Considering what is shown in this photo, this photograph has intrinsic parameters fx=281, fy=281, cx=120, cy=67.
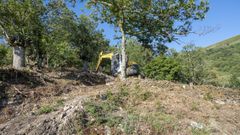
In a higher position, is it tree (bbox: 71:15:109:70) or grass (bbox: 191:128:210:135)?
tree (bbox: 71:15:109:70)

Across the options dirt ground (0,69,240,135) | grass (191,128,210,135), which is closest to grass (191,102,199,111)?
dirt ground (0,69,240,135)

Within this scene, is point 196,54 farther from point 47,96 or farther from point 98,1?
point 47,96

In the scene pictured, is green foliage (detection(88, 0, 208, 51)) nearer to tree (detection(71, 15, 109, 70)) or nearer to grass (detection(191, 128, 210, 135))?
grass (detection(191, 128, 210, 135))

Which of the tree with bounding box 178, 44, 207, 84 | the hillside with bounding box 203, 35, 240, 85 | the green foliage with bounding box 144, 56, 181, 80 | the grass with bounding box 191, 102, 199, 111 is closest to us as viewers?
the grass with bounding box 191, 102, 199, 111

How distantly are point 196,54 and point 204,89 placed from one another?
4091cm

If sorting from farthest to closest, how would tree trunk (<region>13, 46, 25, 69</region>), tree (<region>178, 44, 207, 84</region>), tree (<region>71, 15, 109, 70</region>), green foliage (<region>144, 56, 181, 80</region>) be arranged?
tree (<region>178, 44, 207, 84</region>), green foliage (<region>144, 56, 181, 80</region>), tree (<region>71, 15, 109, 70</region>), tree trunk (<region>13, 46, 25, 69</region>)

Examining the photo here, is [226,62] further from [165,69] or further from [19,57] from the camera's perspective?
[19,57]

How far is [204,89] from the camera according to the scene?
11508 mm

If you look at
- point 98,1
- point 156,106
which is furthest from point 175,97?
point 98,1

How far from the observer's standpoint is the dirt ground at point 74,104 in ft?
24.6

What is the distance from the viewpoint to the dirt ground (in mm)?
7492

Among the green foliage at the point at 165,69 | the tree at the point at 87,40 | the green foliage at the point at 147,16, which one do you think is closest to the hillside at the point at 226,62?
the green foliage at the point at 165,69

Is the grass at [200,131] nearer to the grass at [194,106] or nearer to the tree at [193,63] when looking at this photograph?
the grass at [194,106]

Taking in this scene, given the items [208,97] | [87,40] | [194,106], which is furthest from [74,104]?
[87,40]
